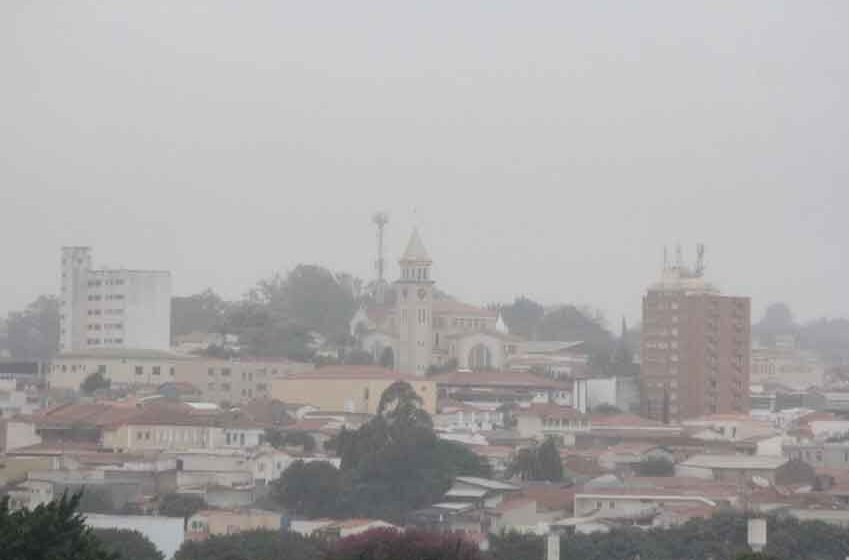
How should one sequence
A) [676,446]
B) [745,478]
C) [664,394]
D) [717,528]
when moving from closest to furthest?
1. [717,528]
2. [745,478]
3. [676,446]
4. [664,394]

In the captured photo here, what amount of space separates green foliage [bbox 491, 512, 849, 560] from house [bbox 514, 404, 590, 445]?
2420 centimetres

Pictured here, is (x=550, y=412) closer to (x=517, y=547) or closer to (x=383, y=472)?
(x=383, y=472)

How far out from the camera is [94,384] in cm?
8762

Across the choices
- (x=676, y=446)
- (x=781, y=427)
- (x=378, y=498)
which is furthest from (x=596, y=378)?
(x=378, y=498)

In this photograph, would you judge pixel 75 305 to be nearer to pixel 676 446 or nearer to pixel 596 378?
pixel 596 378

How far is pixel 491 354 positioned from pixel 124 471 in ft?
104

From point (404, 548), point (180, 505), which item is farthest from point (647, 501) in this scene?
point (404, 548)

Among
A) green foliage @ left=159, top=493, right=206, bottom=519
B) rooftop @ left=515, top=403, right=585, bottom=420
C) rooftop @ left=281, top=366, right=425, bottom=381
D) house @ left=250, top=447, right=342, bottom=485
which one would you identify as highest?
rooftop @ left=281, top=366, right=425, bottom=381

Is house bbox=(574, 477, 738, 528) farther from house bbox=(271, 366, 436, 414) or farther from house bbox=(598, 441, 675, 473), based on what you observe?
house bbox=(271, 366, 436, 414)

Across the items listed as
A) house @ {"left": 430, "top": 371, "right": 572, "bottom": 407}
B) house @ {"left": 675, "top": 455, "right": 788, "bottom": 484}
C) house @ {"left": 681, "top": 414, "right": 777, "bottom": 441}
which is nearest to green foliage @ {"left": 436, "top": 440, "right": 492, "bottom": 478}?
house @ {"left": 675, "top": 455, "right": 788, "bottom": 484}

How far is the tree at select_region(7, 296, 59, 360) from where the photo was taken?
116m

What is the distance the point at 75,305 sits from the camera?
3915 inches

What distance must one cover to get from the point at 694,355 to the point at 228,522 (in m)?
34.4

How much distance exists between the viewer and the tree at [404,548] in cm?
3878
